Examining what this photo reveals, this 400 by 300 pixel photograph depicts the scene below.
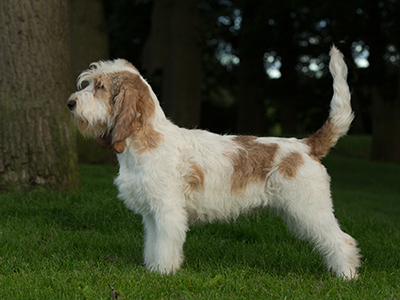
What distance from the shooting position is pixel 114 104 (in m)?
4.39

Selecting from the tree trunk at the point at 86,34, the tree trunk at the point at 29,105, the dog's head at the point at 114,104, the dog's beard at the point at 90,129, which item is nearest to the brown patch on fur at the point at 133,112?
the dog's head at the point at 114,104

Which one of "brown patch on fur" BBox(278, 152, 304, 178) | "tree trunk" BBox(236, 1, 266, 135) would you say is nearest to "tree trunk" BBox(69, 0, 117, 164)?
"tree trunk" BBox(236, 1, 266, 135)

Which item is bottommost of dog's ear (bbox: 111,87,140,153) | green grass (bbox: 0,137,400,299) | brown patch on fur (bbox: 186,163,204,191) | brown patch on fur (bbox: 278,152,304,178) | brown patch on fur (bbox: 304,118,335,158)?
green grass (bbox: 0,137,400,299)

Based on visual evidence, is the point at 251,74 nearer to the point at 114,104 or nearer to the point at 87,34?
the point at 87,34

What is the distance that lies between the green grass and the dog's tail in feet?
4.15

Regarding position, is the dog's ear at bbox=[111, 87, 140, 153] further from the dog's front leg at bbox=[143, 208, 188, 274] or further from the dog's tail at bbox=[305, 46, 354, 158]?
the dog's tail at bbox=[305, 46, 354, 158]

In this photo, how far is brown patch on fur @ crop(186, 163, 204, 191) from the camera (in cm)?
454

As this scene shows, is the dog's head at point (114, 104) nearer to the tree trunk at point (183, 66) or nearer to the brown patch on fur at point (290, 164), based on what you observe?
the brown patch on fur at point (290, 164)

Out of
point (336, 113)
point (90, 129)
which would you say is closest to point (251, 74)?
point (336, 113)

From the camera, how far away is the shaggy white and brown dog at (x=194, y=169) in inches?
173

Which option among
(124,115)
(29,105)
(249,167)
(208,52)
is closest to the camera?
(124,115)

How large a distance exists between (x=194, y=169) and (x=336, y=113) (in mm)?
1525

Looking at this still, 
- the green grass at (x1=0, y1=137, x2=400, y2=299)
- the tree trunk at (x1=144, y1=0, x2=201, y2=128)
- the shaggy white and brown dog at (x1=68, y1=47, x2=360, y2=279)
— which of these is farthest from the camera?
the tree trunk at (x1=144, y1=0, x2=201, y2=128)

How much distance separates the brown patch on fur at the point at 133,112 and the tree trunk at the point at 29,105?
3.07m
